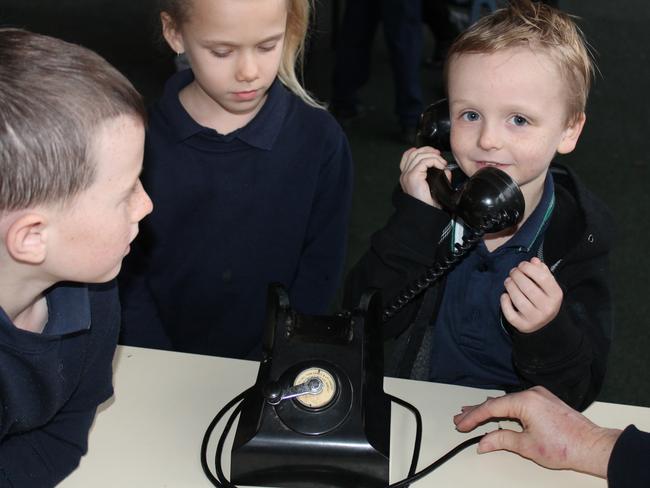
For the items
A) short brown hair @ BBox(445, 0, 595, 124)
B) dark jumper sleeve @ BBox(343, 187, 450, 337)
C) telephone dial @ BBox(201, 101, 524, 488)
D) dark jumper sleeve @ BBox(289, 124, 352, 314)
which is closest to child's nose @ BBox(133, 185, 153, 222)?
telephone dial @ BBox(201, 101, 524, 488)

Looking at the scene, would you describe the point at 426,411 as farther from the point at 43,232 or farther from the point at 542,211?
the point at 43,232

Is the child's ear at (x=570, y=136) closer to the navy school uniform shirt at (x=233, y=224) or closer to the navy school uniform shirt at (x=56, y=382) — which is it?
the navy school uniform shirt at (x=233, y=224)

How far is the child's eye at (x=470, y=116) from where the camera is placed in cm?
135

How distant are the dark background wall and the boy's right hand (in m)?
0.69

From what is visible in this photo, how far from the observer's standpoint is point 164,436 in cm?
114

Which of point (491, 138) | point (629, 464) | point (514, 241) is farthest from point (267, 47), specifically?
point (629, 464)

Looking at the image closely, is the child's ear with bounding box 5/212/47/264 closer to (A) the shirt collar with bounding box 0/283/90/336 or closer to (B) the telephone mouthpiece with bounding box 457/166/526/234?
(A) the shirt collar with bounding box 0/283/90/336

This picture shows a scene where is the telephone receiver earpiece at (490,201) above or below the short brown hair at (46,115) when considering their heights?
below

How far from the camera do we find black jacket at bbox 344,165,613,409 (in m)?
Result: 1.26

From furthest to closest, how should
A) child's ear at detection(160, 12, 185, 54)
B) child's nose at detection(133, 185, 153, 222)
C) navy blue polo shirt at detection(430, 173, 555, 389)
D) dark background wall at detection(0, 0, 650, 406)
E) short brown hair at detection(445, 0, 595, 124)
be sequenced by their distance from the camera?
dark background wall at detection(0, 0, 650, 406) → child's ear at detection(160, 12, 185, 54) → navy blue polo shirt at detection(430, 173, 555, 389) → short brown hair at detection(445, 0, 595, 124) → child's nose at detection(133, 185, 153, 222)

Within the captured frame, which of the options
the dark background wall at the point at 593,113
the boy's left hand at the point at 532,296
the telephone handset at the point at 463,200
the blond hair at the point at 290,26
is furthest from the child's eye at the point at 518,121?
the dark background wall at the point at 593,113

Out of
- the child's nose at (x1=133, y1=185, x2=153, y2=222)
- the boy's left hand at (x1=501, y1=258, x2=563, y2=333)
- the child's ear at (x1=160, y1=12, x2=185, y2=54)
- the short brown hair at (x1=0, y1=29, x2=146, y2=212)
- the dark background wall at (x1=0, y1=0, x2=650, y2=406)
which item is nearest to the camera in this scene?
the short brown hair at (x1=0, y1=29, x2=146, y2=212)

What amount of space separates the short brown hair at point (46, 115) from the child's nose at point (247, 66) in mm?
504

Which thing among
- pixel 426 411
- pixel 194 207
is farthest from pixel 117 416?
pixel 194 207
